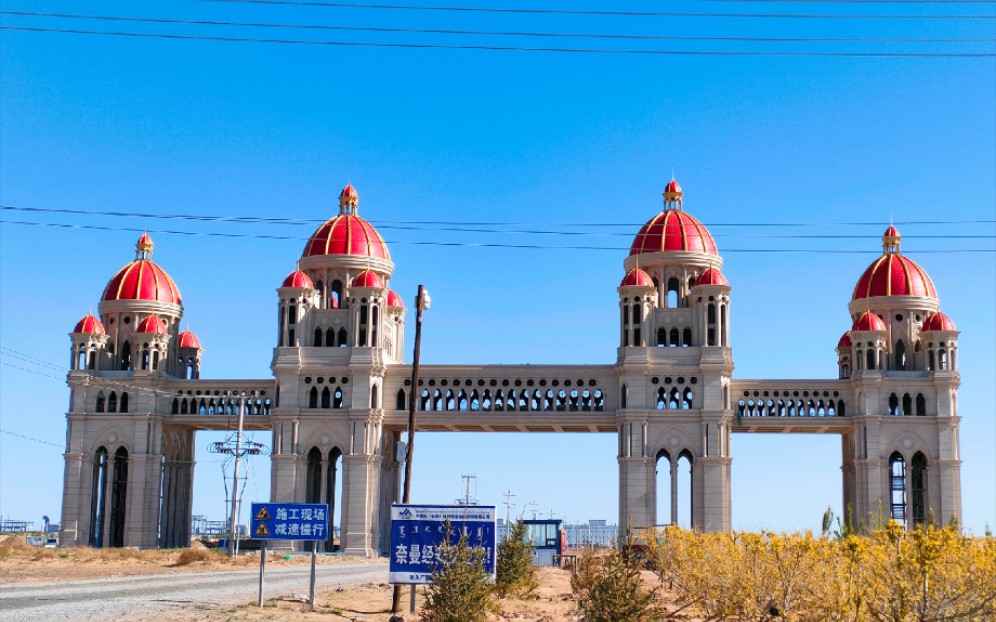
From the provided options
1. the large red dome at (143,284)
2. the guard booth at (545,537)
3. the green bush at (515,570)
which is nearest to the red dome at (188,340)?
the large red dome at (143,284)

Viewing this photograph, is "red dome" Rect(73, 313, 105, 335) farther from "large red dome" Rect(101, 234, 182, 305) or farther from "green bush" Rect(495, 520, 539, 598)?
"green bush" Rect(495, 520, 539, 598)

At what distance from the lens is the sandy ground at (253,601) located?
30.3 m

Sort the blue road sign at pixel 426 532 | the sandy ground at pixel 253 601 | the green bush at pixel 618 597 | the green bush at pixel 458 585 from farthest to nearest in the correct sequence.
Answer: the sandy ground at pixel 253 601
the blue road sign at pixel 426 532
the green bush at pixel 458 585
the green bush at pixel 618 597

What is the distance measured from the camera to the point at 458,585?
87.2 ft

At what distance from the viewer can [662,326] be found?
243 ft

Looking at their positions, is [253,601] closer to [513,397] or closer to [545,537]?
[513,397]

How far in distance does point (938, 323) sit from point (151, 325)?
4856cm

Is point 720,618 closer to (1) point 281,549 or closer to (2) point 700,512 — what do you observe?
(2) point 700,512

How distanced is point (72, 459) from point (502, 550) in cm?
4605

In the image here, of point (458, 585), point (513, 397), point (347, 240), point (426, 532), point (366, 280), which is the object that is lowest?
point (458, 585)

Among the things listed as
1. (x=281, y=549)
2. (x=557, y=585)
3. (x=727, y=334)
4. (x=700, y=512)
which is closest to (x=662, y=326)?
(x=727, y=334)

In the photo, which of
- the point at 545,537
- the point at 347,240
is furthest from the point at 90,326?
the point at 545,537

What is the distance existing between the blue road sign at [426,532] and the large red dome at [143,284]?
55555 mm

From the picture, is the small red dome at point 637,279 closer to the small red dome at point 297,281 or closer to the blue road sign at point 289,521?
the small red dome at point 297,281
